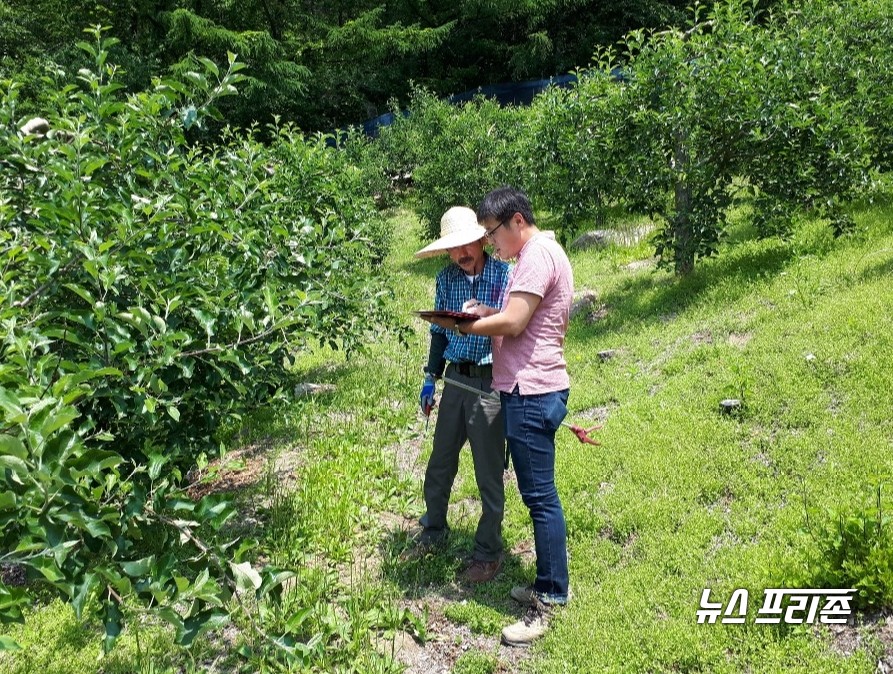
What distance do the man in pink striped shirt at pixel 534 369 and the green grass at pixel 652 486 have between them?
26cm

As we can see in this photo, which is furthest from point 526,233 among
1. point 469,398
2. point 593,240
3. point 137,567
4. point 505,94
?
point 505,94

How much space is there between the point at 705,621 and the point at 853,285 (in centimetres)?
429

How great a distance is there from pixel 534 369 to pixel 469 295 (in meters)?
0.82

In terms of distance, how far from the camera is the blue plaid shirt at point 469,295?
373 centimetres

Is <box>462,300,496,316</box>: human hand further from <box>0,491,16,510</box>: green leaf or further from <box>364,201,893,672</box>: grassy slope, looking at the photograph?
<box>0,491,16,510</box>: green leaf

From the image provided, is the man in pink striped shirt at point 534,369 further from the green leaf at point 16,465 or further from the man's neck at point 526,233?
the green leaf at point 16,465

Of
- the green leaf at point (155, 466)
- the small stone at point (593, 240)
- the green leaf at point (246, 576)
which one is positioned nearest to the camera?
the green leaf at point (246, 576)

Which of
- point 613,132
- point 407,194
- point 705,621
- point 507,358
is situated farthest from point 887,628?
point 407,194

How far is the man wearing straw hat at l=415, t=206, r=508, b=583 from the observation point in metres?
3.69

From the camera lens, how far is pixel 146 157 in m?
3.71

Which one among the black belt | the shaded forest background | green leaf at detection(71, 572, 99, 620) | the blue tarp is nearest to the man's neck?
the black belt

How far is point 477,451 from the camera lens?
3.72 m

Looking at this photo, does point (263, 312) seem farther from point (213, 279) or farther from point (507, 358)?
point (507, 358)

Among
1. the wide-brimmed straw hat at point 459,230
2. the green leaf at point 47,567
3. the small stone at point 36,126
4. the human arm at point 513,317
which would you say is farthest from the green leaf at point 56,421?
the small stone at point 36,126
